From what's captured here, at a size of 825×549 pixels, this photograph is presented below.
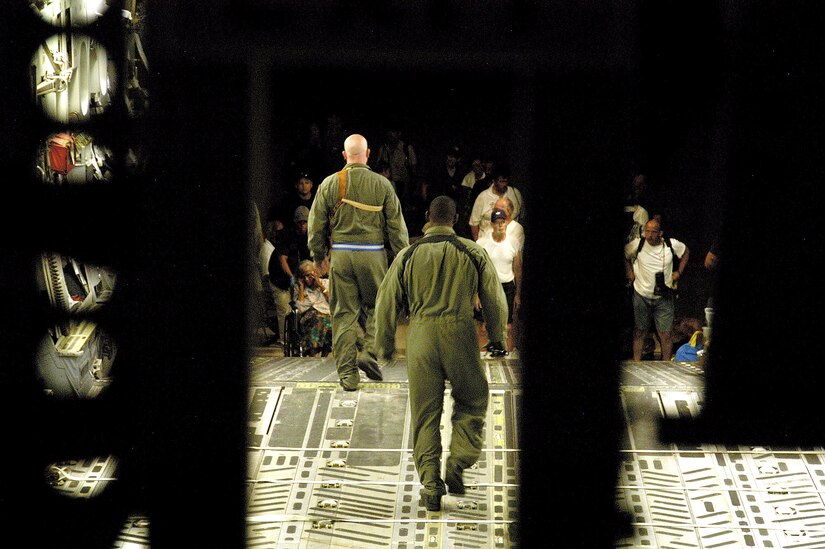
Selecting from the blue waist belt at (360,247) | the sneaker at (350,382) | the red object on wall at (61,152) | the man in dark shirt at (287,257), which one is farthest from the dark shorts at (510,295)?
the red object on wall at (61,152)

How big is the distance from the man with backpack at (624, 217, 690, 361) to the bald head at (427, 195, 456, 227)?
5.16ft

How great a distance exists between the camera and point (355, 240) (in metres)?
7.93

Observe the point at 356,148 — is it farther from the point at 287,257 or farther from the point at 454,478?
the point at 454,478

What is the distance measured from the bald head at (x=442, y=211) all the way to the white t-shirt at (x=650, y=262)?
1.56m

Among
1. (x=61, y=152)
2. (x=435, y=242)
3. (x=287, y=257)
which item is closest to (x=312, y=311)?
(x=287, y=257)

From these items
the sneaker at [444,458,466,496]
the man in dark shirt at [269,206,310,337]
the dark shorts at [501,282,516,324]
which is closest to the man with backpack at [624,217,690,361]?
the dark shorts at [501,282,516,324]

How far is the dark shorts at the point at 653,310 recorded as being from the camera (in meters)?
8.47

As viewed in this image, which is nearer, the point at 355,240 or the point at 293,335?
the point at 355,240

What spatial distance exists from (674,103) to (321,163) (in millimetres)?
2076

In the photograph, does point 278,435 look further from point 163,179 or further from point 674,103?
point 674,103

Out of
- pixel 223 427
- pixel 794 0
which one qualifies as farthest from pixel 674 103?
pixel 223 427

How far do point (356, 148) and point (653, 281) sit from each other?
213 centimetres

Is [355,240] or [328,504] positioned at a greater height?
[355,240]

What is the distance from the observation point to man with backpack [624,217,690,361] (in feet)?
27.7
